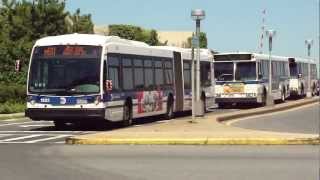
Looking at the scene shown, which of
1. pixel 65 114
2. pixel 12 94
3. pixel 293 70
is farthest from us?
pixel 293 70

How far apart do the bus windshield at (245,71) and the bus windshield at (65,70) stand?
682 inches

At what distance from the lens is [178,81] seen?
108 ft

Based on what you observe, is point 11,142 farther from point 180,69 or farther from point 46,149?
point 180,69

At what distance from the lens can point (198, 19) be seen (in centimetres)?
2689

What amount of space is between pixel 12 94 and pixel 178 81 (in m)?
13.9

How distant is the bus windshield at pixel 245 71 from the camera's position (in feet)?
135

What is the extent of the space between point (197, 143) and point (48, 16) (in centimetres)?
4240

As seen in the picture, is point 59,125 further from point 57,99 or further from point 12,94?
point 12,94

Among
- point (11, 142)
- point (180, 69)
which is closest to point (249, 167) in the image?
point (11, 142)

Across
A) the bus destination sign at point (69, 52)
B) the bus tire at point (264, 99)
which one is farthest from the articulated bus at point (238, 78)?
the bus destination sign at point (69, 52)

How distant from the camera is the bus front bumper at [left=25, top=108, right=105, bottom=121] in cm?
2430

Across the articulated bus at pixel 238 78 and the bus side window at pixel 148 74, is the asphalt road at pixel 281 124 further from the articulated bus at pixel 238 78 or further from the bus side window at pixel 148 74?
the articulated bus at pixel 238 78

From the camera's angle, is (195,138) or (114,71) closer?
(195,138)

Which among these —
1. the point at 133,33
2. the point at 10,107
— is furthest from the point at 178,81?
the point at 133,33
